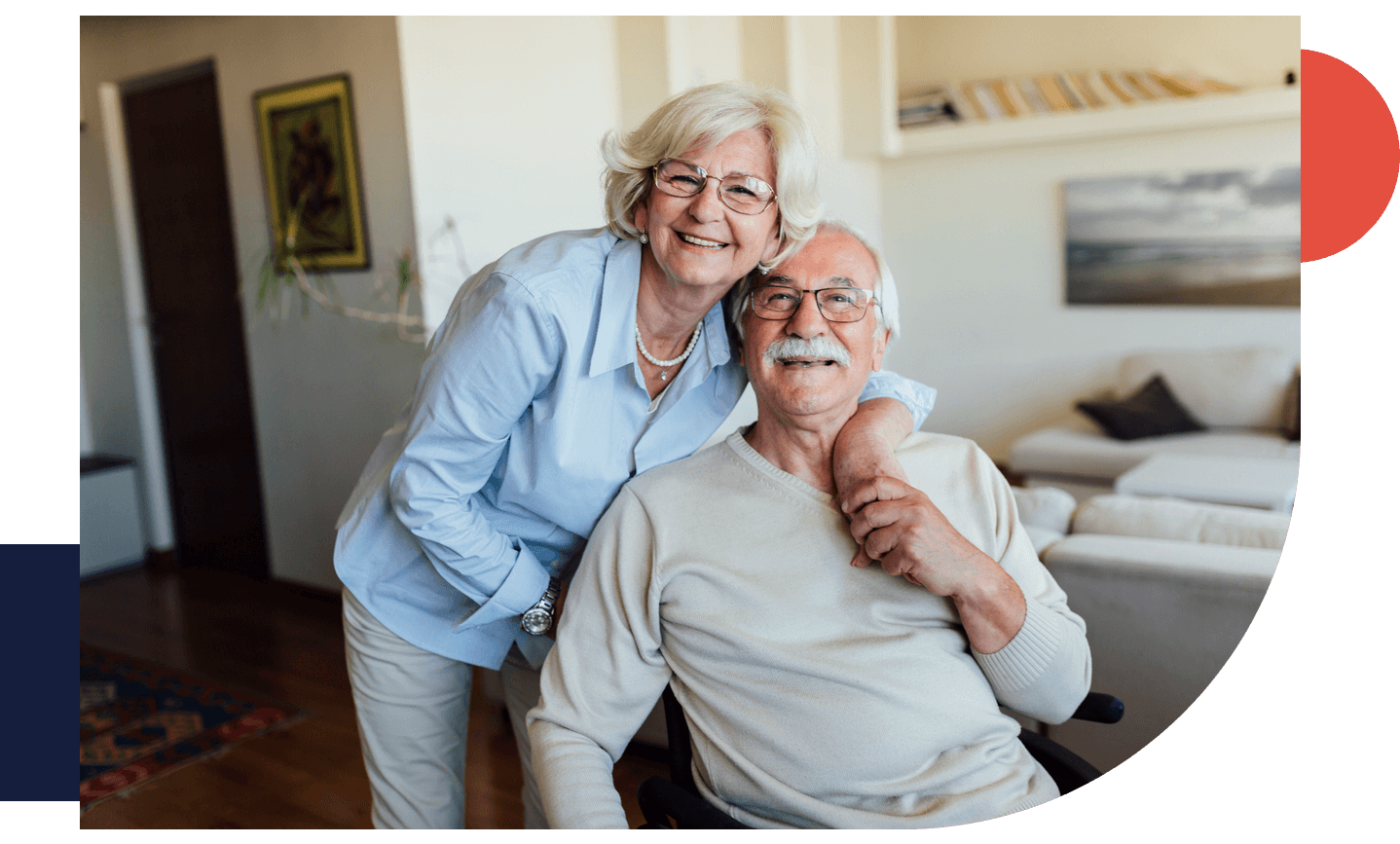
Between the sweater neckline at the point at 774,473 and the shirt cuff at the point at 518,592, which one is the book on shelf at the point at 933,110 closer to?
the sweater neckline at the point at 774,473

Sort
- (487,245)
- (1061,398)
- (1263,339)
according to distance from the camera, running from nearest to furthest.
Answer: (487,245) < (1263,339) < (1061,398)

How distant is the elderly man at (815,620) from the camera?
1166mm

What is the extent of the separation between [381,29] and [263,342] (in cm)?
136

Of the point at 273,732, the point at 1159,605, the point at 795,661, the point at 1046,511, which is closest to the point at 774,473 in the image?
the point at 795,661

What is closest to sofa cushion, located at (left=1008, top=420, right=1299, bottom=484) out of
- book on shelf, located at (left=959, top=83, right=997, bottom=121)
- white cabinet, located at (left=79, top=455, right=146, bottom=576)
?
book on shelf, located at (left=959, top=83, right=997, bottom=121)

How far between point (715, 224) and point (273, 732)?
231 centimetres

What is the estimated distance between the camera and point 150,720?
2887 mm

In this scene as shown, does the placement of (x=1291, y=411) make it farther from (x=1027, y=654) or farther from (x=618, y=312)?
(x=618, y=312)

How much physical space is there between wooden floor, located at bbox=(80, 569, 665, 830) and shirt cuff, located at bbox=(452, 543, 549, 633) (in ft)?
2.93

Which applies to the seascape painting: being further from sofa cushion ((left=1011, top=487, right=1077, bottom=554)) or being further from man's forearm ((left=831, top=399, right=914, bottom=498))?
man's forearm ((left=831, top=399, right=914, bottom=498))

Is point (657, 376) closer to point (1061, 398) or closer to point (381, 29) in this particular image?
point (381, 29)

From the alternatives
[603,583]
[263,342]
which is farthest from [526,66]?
[603,583]

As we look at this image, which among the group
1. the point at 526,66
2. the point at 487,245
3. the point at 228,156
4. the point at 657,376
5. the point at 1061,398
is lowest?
the point at 1061,398

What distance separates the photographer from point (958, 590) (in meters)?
1.16
